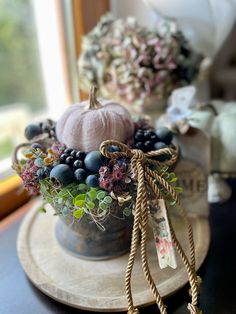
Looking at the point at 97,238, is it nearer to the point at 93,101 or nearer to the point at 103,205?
the point at 103,205

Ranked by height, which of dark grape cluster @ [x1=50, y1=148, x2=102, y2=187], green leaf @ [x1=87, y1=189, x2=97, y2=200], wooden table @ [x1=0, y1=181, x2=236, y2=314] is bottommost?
wooden table @ [x1=0, y1=181, x2=236, y2=314]

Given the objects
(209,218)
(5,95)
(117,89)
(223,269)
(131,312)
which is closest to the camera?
(131,312)

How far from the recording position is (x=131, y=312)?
1.49 feet

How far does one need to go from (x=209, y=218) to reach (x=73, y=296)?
1.08ft

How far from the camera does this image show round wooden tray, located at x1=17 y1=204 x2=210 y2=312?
506mm

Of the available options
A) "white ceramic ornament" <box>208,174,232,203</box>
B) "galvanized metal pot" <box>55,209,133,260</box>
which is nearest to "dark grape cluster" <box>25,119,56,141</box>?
"galvanized metal pot" <box>55,209,133,260</box>

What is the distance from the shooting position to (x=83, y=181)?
496 millimetres

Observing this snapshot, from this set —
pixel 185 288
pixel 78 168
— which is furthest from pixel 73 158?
pixel 185 288

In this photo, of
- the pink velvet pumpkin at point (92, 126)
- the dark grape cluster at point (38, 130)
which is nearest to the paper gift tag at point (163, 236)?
the pink velvet pumpkin at point (92, 126)

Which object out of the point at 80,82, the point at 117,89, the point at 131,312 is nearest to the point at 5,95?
the point at 80,82

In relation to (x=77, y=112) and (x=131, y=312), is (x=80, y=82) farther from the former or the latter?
(x=131, y=312)

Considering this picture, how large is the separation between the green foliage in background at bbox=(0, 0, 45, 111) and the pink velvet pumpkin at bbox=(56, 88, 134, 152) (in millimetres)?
475

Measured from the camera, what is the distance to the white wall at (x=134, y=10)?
95cm

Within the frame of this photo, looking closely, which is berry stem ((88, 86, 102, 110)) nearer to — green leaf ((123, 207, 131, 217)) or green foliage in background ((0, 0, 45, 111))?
green leaf ((123, 207, 131, 217))
